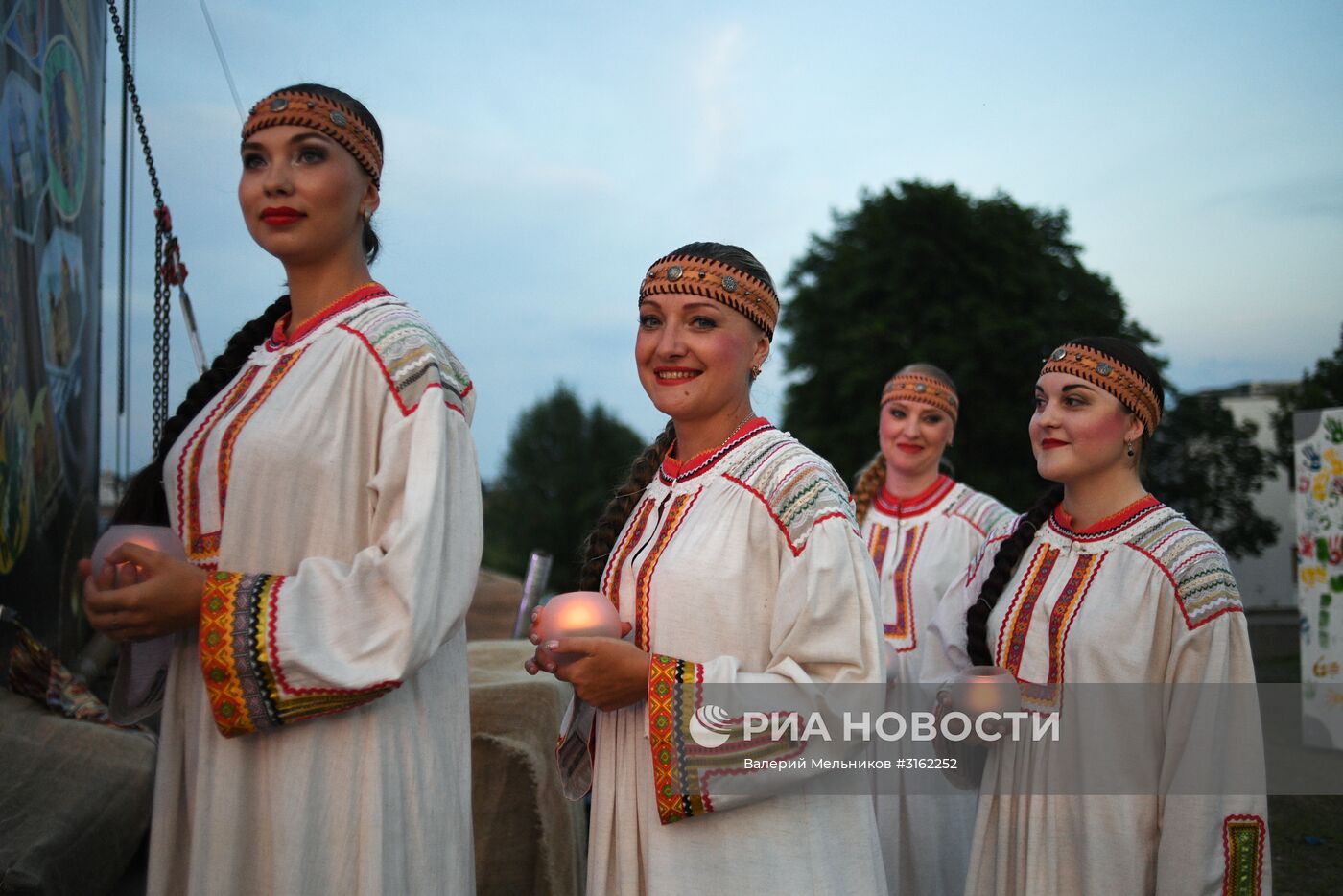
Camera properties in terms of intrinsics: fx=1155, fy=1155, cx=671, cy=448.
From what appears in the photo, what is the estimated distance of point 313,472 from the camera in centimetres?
224

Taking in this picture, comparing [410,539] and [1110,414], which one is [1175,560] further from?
[410,539]

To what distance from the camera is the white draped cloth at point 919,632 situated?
464 centimetres

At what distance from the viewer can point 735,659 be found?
235 cm

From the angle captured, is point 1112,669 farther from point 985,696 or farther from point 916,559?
point 916,559

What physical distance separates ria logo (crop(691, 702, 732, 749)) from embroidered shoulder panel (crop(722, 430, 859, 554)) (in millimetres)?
368

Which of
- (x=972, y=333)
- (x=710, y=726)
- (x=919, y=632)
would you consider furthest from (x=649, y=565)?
(x=972, y=333)

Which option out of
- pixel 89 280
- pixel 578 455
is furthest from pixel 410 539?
pixel 578 455

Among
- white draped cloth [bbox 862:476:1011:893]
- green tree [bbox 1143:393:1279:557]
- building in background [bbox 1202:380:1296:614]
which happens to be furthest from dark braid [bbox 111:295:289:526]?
building in background [bbox 1202:380:1296:614]

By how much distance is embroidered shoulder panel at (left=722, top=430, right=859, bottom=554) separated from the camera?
7.99 ft

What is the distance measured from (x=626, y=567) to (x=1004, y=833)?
148 cm

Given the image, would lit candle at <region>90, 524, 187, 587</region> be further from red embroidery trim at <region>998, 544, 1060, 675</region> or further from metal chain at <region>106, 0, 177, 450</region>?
red embroidery trim at <region>998, 544, 1060, 675</region>

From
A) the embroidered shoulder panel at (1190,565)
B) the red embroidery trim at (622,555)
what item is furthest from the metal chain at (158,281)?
the embroidered shoulder panel at (1190,565)

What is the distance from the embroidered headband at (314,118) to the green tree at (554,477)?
129ft

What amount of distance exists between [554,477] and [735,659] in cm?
4414
